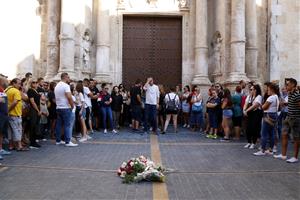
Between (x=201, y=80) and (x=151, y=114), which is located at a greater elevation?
(x=201, y=80)

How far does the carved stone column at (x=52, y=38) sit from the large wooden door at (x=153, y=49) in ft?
10.1

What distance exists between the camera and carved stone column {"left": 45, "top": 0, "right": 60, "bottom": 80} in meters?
15.7

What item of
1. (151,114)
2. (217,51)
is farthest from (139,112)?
(217,51)

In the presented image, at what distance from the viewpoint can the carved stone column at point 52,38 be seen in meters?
15.7

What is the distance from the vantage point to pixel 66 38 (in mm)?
15023

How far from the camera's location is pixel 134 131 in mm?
14047

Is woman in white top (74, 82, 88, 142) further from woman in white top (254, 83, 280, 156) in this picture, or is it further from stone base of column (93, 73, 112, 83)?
woman in white top (254, 83, 280, 156)

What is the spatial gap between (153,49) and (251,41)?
4239 mm

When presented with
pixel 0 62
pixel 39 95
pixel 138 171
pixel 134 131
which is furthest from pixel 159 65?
pixel 138 171

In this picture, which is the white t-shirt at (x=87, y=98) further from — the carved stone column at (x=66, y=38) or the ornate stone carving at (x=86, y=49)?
the ornate stone carving at (x=86, y=49)

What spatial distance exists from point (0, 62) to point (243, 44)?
9.52m

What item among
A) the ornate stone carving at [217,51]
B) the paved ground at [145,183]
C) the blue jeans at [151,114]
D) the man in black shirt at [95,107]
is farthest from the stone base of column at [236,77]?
the man in black shirt at [95,107]

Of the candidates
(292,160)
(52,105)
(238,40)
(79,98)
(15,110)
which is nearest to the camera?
(292,160)

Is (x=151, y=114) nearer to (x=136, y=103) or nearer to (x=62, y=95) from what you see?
(x=136, y=103)
